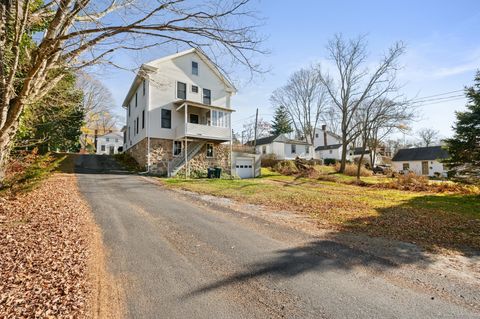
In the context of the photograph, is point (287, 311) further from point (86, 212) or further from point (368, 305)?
point (86, 212)

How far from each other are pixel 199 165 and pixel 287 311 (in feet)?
58.9

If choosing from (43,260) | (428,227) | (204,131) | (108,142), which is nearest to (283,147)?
(204,131)

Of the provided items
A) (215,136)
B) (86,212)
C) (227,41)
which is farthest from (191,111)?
(227,41)

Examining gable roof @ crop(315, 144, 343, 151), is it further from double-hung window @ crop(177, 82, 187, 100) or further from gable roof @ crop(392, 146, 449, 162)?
double-hung window @ crop(177, 82, 187, 100)

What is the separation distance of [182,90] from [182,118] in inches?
94.7

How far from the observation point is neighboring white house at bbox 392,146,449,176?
36375 mm

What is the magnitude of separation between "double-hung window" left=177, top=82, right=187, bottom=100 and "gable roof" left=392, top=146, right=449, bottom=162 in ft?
123

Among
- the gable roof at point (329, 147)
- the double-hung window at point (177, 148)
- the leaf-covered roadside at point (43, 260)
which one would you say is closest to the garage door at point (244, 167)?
the double-hung window at point (177, 148)

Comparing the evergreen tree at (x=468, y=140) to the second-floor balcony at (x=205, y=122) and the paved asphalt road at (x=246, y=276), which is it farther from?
the second-floor balcony at (x=205, y=122)

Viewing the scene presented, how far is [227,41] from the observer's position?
5.22m

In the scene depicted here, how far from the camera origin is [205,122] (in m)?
21.7

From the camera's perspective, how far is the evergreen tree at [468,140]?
12.8m

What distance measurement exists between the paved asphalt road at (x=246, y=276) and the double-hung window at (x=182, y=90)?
15.7 meters

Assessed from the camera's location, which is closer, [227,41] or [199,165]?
[227,41]
